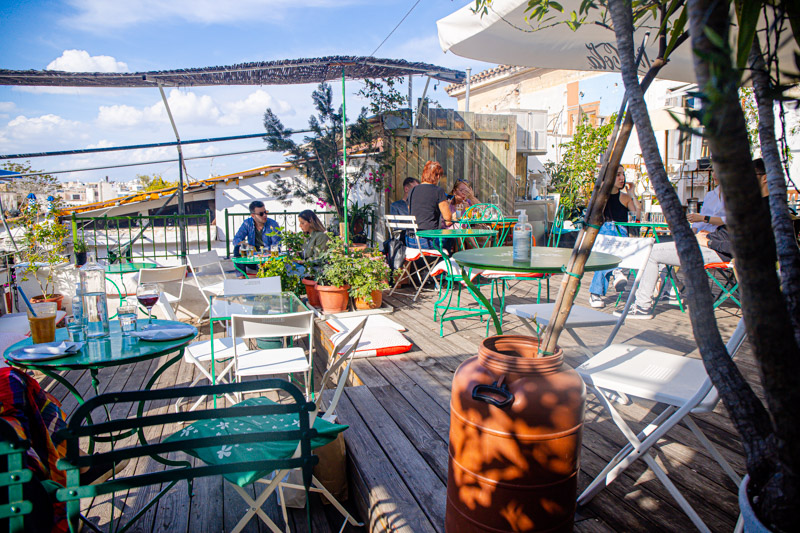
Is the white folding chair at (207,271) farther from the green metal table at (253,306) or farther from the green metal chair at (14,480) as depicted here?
the green metal chair at (14,480)

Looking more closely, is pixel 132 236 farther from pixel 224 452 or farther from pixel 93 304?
pixel 224 452

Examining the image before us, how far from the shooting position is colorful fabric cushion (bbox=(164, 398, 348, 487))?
168cm

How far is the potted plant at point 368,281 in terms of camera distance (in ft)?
16.3

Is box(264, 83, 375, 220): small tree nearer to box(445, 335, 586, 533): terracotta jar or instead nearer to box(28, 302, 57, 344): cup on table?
box(28, 302, 57, 344): cup on table

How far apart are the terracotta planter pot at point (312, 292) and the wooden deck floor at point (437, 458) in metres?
1.84

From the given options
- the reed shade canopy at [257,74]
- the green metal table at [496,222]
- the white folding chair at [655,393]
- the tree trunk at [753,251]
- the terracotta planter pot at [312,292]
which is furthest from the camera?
the reed shade canopy at [257,74]

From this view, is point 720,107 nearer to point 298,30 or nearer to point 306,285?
point 306,285

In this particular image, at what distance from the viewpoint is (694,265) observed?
1031mm

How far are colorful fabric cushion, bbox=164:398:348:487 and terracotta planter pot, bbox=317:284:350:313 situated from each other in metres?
2.83

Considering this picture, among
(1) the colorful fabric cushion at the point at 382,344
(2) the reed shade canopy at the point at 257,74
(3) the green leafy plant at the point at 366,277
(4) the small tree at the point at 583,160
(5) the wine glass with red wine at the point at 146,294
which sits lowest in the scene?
(1) the colorful fabric cushion at the point at 382,344

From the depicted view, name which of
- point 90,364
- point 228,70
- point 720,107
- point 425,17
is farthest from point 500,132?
point 720,107

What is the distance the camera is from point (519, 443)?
1.37 metres

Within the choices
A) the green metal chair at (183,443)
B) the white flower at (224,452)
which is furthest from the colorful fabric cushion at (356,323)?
the green metal chair at (183,443)

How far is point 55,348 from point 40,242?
385 cm
